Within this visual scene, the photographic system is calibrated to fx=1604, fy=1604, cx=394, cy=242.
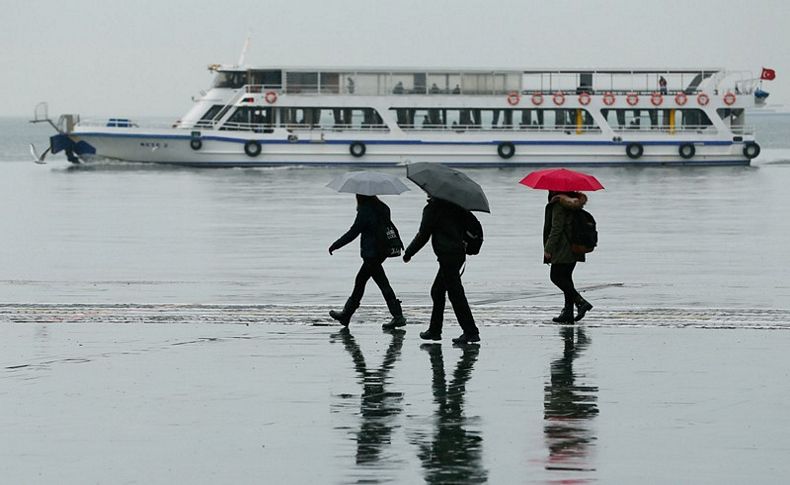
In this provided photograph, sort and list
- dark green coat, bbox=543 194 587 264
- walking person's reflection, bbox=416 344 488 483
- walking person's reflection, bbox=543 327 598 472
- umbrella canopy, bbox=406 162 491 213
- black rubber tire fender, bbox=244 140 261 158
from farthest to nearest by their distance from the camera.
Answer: black rubber tire fender, bbox=244 140 261 158
dark green coat, bbox=543 194 587 264
umbrella canopy, bbox=406 162 491 213
walking person's reflection, bbox=543 327 598 472
walking person's reflection, bbox=416 344 488 483

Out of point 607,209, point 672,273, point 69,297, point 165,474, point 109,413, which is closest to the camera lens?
point 165,474

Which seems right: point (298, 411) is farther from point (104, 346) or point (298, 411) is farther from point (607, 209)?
point (607, 209)

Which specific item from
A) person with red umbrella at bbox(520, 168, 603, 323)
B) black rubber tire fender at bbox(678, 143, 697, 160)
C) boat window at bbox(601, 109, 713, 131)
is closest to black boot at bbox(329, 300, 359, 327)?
person with red umbrella at bbox(520, 168, 603, 323)

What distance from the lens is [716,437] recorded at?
905 centimetres

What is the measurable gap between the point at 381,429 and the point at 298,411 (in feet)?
2.58

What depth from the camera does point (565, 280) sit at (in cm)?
1443

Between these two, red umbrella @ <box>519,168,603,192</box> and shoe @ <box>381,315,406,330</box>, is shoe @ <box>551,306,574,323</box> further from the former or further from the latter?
shoe @ <box>381,315,406,330</box>

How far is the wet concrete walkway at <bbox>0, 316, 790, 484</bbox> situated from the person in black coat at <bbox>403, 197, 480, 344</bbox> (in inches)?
7.9

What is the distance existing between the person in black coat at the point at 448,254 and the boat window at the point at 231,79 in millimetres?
52856

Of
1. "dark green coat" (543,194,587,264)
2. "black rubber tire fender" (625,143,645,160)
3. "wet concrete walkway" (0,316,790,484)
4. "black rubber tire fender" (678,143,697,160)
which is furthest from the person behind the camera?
"black rubber tire fender" (678,143,697,160)

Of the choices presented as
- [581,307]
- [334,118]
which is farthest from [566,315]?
[334,118]

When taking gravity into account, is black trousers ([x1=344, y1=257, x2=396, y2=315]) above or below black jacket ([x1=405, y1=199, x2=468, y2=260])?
below

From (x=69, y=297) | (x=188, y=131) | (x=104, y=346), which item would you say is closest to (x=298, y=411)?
(x=104, y=346)

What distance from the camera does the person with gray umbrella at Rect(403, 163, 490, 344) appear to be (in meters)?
13.0
